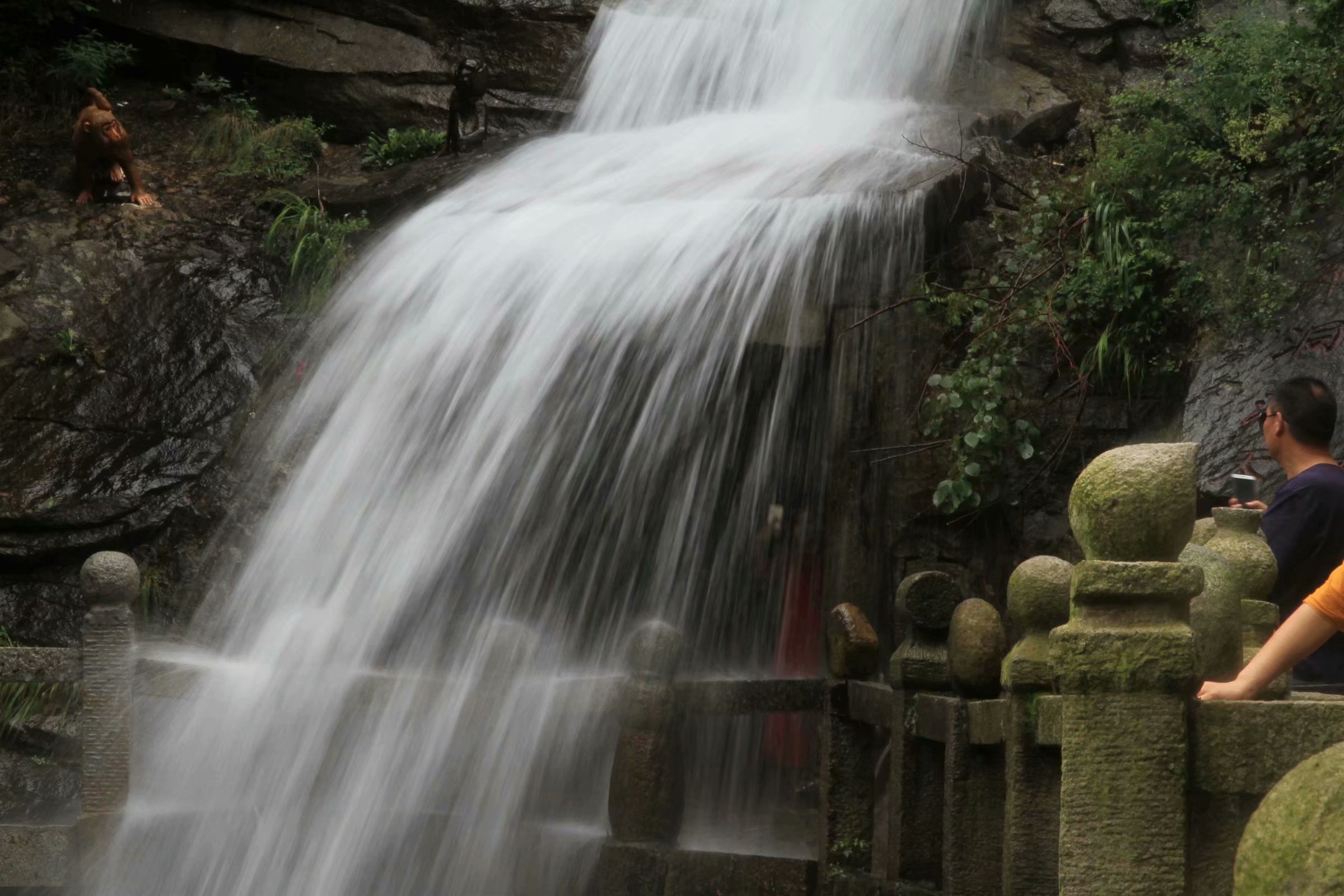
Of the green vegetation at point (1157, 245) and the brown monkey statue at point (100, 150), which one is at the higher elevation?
the brown monkey statue at point (100, 150)

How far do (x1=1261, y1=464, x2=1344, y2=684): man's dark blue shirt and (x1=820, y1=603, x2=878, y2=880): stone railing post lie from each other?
1.79 metres

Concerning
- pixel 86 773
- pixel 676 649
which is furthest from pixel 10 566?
pixel 676 649

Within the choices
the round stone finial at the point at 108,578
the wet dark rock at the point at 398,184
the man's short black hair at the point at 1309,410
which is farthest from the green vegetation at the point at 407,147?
the man's short black hair at the point at 1309,410

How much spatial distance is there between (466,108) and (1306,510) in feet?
32.7

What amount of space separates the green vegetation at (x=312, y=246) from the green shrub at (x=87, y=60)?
3.26 metres

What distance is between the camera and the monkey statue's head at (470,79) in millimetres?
13109

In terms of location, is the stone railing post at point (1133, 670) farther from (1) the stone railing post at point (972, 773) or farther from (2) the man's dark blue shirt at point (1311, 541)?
(2) the man's dark blue shirt at point (1311, 541)

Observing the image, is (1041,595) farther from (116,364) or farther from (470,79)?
(470,79)

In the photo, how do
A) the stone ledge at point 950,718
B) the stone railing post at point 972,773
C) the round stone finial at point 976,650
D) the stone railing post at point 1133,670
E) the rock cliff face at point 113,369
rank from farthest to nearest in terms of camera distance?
the rock cliff face at point 113,369 < the round stone finial at point 976,650 < the stone railing post at point 972,773 < the stone ledge at point 950,718 < the stone railing post at point 1133,670

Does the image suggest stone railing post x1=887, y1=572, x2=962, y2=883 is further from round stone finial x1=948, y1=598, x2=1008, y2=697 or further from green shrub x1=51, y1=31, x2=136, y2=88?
green shrub x1=51, y1=31, x2=136, y2=88

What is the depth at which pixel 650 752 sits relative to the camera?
673 centimetres

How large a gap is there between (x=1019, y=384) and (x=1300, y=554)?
3.93 m

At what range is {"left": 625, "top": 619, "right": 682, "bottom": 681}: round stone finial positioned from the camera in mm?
6824

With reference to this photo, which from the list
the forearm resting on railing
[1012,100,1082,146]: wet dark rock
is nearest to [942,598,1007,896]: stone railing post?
the forearm resting on railing
